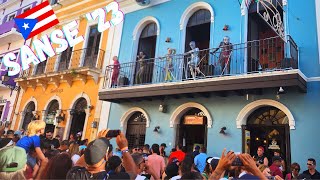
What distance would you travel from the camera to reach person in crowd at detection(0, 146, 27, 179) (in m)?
2.62

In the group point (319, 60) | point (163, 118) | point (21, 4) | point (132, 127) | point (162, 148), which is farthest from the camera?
point (21, 4)

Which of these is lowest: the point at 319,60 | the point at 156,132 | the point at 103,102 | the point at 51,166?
the point at 51,166

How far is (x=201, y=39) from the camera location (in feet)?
41.0

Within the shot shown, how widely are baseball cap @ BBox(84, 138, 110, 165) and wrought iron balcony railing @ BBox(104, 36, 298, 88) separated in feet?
21.4

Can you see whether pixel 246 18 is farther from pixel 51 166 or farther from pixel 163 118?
pixel 51 166

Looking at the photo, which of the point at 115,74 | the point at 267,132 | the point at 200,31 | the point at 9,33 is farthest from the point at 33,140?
the point at 9,33

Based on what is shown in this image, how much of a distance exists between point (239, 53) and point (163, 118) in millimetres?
3635

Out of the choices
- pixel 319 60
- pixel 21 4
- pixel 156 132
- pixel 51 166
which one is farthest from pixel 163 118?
pixel 21 4

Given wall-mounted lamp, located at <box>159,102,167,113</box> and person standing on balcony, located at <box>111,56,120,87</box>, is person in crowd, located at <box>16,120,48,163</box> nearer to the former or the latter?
wall-mounted lamp, located at <box>159,102,167,113</box>

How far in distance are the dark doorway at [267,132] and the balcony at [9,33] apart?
51.1 ft

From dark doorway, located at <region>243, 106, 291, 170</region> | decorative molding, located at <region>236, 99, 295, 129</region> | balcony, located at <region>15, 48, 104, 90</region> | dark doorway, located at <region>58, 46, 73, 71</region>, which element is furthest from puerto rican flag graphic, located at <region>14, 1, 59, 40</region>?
dark doorway, located at <region>243, 106, 291, 170</region>

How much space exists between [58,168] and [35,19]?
10.2 metres

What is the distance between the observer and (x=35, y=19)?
11562 millimetres

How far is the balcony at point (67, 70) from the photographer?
1338 cm
